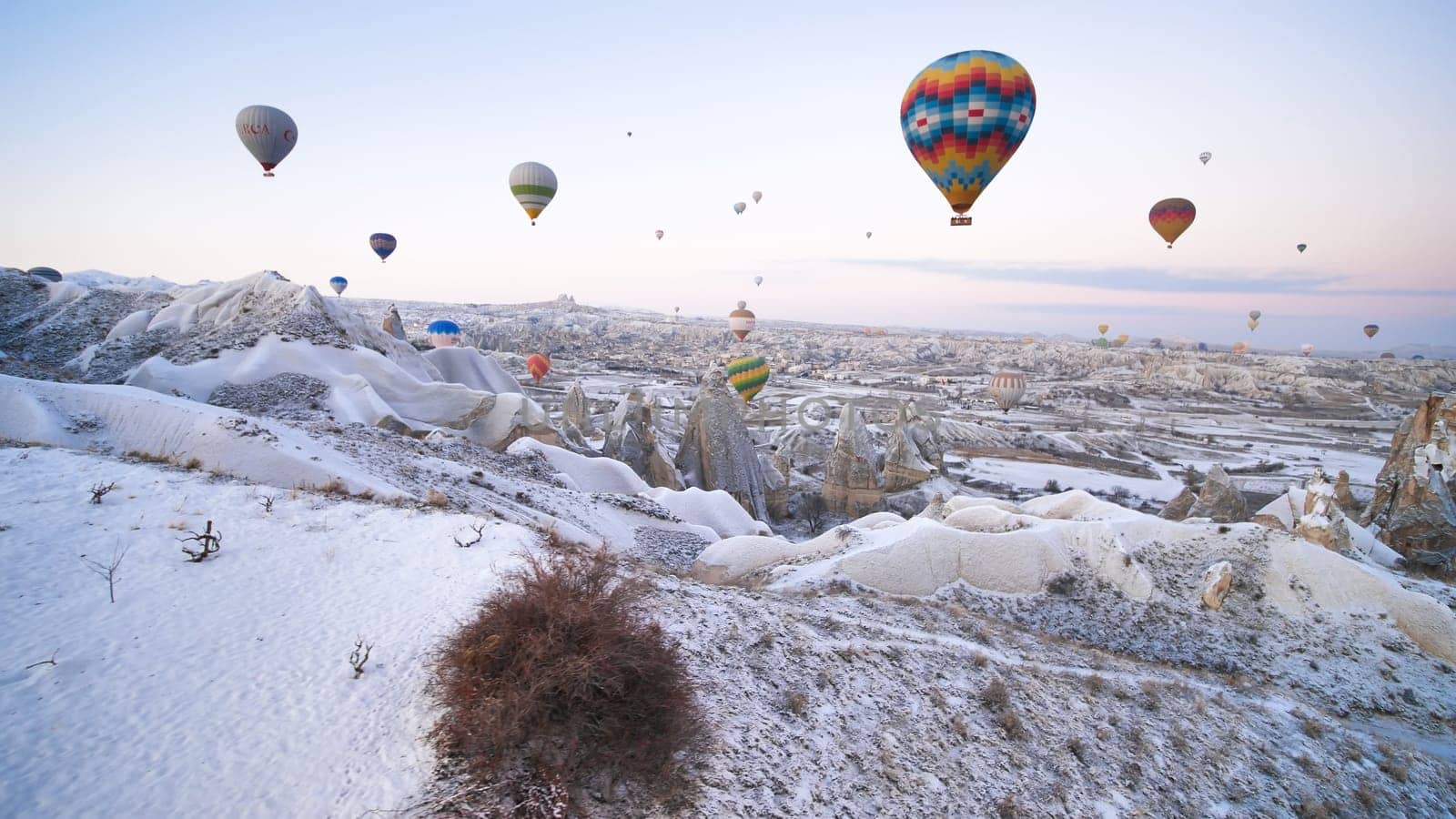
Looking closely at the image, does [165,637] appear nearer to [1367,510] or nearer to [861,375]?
[1367,510]

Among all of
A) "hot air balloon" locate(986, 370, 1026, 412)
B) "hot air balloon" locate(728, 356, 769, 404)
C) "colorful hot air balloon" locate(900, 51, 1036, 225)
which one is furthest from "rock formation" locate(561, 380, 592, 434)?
"hot air balloon" locate(986, 370, 1026, 412)

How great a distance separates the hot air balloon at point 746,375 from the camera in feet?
119

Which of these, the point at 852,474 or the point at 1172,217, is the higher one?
the point at 1172,217

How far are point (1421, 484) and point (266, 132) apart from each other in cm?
4085

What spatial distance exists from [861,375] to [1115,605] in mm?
98303

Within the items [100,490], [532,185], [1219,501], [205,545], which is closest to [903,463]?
[1219,501]

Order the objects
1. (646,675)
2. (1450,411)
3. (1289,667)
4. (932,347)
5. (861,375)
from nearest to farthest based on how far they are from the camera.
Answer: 1. (646,675)
2. (1289,667)
3. (1450,411)
4. (861,375)
5. (932,347)

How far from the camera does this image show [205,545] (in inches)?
283

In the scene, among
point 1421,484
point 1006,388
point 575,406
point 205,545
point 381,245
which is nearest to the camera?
point 205,545

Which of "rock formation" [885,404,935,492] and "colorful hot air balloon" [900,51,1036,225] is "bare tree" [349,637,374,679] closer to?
"colorful hot air balloon" [900,51,1036,225]

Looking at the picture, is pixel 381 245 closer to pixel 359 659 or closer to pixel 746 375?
pixel 746 375

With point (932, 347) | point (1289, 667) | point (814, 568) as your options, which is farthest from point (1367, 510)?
point (932, 347)

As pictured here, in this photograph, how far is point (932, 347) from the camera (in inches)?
6467

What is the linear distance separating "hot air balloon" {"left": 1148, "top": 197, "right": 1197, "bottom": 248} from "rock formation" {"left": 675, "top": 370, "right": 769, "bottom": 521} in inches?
887
